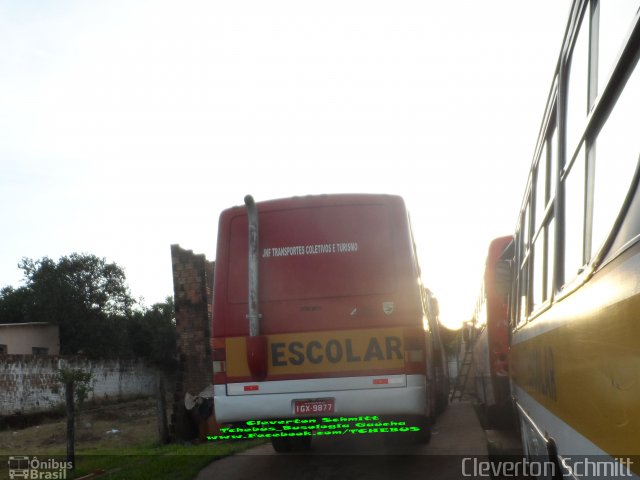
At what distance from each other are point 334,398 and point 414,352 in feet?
3.00

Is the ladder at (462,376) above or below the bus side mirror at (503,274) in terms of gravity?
below

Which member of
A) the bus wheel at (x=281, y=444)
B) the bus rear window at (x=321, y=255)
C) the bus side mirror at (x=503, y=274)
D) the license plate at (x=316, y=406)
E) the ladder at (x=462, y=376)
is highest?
the bus rear window at (x=321, y=255)

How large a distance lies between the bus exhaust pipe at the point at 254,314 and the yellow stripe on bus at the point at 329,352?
0.11 m

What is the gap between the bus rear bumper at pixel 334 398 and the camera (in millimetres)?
7828

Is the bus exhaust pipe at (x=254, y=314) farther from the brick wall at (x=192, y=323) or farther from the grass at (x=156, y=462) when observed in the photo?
the brick wall at (x=192, y=323)

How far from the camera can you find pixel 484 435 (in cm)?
1207

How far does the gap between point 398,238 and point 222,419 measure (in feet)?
8.48

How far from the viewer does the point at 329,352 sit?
807 cm

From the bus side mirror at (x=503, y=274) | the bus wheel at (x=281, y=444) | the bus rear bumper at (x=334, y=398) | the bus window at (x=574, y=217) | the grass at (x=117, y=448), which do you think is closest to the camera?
the bus window at (x=574, y=217)

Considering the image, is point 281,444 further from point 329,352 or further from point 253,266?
point 253,266

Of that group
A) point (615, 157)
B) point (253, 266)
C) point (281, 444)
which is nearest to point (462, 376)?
point (281, 444)

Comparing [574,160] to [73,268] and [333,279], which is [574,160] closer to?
[333,279]

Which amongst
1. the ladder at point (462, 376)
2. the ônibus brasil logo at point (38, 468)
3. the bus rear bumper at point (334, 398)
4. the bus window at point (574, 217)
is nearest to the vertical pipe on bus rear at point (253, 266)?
the bus rear bumper at point (334, 398)

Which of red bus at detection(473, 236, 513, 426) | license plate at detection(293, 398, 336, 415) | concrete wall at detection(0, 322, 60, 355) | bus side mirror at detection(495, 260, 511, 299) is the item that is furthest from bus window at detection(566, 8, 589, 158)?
concrete wall at detection(0, 322, 60, 355)
